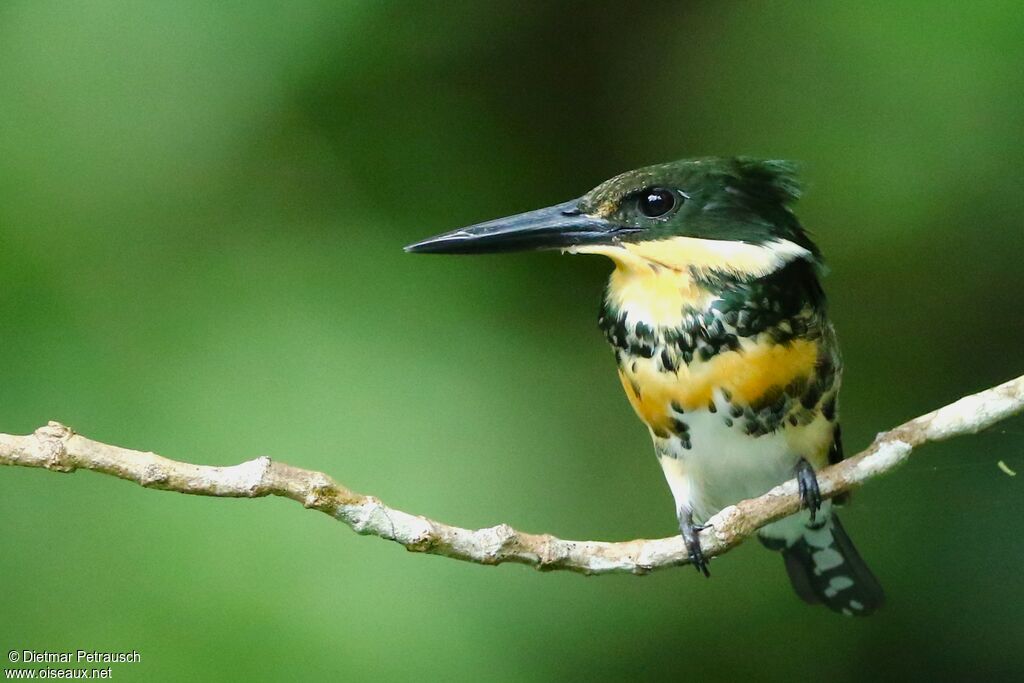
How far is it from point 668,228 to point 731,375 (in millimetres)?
199

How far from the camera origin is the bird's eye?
4.90 ft

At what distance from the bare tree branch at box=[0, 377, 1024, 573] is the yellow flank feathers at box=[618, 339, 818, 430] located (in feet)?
0.43

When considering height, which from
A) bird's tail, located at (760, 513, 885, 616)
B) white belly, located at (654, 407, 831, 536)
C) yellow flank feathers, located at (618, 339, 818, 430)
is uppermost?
yellow flank feathers, located at (618, 339, 818, 430)

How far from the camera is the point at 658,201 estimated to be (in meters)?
1.50

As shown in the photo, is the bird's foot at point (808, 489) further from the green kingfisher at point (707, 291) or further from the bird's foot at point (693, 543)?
the bird's foot at point (693, 543)

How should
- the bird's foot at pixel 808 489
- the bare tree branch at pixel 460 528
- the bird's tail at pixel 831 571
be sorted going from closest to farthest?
the bare tree branch at pixel 460 528
the bird's foot at pixel 808 489
the bird's tail at pixel 831 571

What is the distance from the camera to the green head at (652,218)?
149 cm

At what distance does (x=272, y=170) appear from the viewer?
2.03 m

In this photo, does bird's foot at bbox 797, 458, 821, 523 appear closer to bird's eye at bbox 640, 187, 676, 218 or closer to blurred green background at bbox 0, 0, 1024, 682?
bird's eye at bbox 640, 187, 676, 218

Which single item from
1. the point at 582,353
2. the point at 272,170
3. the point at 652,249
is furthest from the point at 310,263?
the point at 652,249

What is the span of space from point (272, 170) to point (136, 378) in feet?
1.41

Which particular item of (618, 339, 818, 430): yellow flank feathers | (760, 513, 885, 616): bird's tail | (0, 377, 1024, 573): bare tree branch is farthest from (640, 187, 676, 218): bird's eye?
(760, 513, 885, 616): bird's tail

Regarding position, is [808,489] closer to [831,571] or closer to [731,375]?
[731,375]

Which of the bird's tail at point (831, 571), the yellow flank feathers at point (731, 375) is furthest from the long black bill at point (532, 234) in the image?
the bird's tail at point (831, 571)
